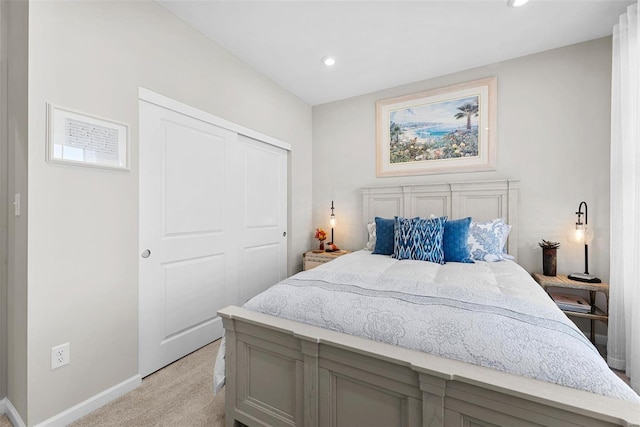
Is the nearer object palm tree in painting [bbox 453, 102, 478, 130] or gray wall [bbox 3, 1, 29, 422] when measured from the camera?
gray wall [bbox 3, 1, 29, 422]

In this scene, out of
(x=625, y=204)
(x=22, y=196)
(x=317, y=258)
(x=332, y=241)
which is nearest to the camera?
(x=22, y=196)

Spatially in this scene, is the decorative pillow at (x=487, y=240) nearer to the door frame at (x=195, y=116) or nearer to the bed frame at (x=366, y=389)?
the bed frame at (x=366, y=389)

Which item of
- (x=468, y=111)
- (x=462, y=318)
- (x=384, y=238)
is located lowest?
(x=462, y=318)

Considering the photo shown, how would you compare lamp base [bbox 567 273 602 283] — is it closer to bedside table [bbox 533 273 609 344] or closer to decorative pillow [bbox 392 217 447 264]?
bedside table [bbox 533 273 609 344]

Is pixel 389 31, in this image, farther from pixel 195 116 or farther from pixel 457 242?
pixel 457 242

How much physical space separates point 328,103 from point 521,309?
129 inches

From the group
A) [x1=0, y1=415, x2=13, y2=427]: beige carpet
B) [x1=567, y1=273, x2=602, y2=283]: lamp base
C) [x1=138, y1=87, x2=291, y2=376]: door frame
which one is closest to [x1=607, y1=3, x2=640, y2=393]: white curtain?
[x1=567, y1=273, x2=602, y2=283]: lamp base

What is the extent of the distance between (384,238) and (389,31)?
180 centimetres

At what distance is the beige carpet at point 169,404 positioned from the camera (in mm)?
1511

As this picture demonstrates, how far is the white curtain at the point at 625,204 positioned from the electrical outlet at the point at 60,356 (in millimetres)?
3447

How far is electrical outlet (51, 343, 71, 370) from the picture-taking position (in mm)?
1452

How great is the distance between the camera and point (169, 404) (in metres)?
1.64

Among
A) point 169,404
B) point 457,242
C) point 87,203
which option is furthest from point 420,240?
point 87,203

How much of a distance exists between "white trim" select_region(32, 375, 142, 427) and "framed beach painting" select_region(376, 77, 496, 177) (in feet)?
9.81
